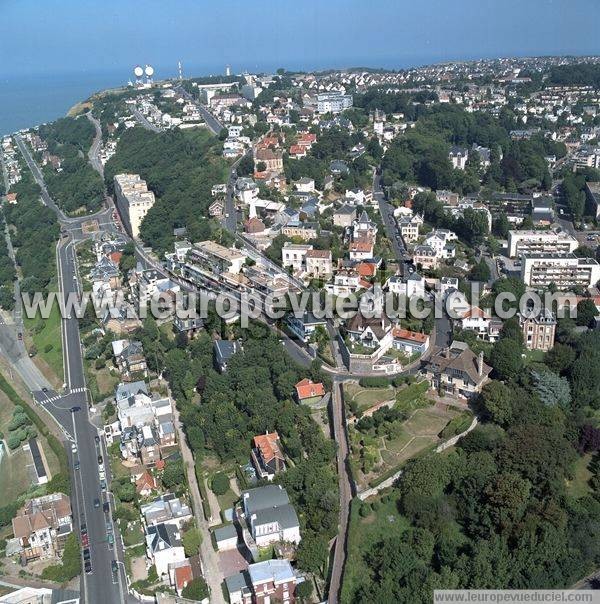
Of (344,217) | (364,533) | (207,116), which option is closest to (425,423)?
(364,533)

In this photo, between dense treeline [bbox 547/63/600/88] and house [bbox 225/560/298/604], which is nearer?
house [bbox 225/560/298/604]

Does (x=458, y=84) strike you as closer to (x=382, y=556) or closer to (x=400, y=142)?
(x=400, y=142)

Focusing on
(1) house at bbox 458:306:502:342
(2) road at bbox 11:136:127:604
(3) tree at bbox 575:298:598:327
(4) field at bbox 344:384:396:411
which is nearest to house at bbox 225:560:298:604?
(2) road at bbox 11:136:127:604

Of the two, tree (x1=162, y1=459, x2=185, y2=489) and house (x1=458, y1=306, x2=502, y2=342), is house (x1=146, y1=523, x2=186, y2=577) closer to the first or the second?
tree (x1=162, y1=459, x2=185, y2=489)

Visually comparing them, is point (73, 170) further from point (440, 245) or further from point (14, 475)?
point (14, 475)

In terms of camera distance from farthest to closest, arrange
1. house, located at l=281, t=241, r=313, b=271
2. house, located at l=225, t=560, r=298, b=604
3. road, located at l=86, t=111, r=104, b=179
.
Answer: road, located at l=86, t=111, r=104, b=179 < house, located at l=281, t=241, r=313, b=271 < house, located at l=225, t=560, r=298, b=604

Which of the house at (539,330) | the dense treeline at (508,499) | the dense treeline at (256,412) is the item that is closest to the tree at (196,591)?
the dense treeline at (256,412)

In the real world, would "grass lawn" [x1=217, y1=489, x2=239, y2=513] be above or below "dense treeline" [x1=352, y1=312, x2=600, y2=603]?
below
